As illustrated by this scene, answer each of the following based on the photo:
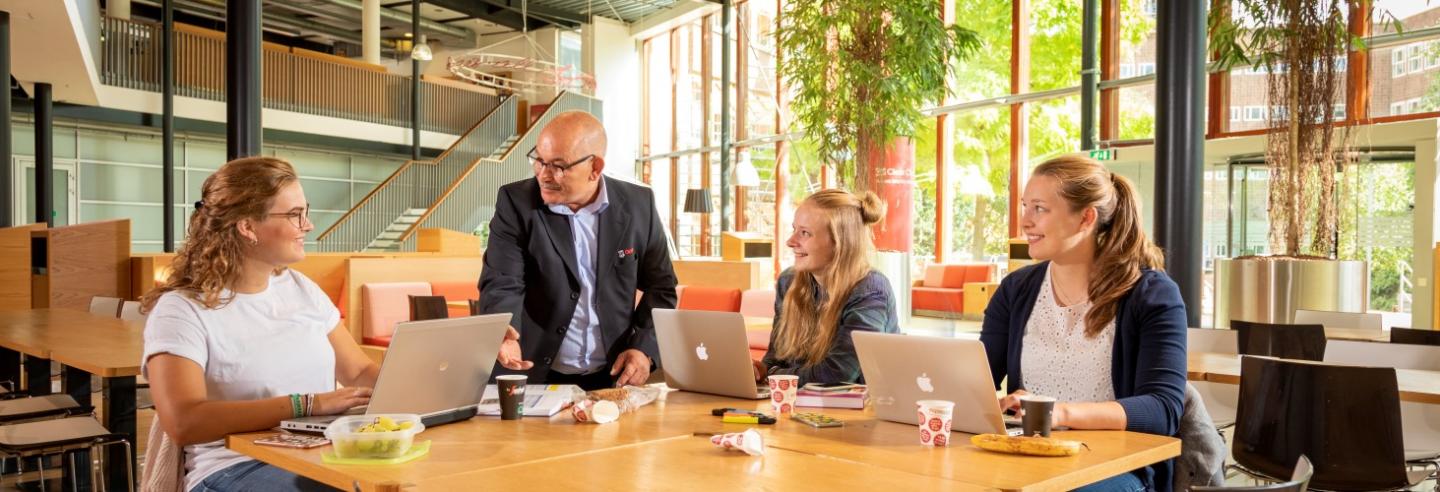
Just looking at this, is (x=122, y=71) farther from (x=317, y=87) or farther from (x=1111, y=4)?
(x=1111, y=4)

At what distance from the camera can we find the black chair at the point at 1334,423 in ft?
10.1

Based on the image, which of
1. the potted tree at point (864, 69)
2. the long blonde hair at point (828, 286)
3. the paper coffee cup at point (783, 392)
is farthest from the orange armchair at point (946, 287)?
the paper coffee cup at point (783, 392)

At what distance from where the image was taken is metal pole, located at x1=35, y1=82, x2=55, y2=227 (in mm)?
11680

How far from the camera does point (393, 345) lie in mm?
2109

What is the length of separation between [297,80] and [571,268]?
14.3m

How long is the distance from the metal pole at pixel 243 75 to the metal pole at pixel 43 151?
6327 mm

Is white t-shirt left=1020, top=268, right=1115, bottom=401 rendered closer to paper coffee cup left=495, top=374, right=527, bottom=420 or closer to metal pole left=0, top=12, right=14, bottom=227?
paper coffee cup left=495, top=374, right=527, bottom=420

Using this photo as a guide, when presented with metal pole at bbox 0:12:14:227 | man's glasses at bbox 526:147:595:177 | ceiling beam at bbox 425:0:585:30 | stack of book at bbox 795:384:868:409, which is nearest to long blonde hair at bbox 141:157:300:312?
man's glasses at bbox 526:147:595:177

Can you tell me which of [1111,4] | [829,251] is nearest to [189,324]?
[829,251]

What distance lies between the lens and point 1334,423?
311 centimetres

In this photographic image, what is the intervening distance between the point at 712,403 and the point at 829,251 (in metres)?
0.57

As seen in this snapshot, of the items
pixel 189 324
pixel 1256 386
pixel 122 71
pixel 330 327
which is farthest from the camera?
pixel 122 71

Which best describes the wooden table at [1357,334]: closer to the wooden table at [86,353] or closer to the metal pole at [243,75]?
the wooden table at [86,353]

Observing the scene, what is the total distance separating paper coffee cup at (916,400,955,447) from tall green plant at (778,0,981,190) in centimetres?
699
